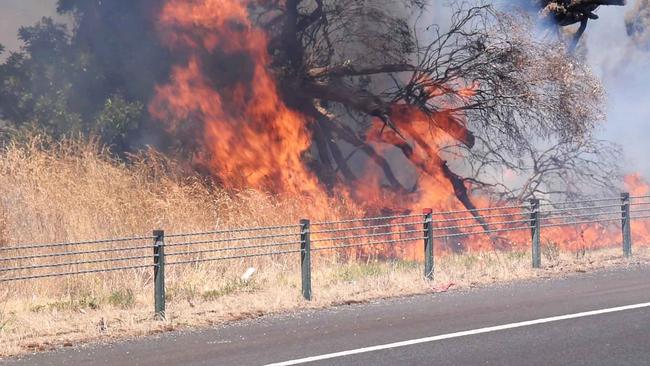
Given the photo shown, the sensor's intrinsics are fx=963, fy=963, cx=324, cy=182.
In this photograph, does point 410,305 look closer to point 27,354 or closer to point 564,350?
point 564,350

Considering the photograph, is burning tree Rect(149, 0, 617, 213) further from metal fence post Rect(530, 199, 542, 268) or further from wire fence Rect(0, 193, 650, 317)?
metal fence post Rect(530, 199, 542, 268)

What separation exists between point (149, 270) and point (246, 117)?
6965 mm

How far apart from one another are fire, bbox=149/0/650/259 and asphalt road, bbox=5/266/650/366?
8.40 metres

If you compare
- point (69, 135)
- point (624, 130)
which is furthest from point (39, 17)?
point (624, 130)

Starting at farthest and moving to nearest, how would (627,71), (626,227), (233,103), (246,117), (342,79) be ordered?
1. (627,71)
2. (342,79)
3. (233,103)
4. (246,117)
5. (626,227)

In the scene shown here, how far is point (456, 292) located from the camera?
13.8 meters

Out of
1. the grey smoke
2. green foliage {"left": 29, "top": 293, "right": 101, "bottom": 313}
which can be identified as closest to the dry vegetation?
green foliage {"left": 29, "top": 293, "right": 101, "bottom": 313}

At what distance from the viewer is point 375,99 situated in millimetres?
22031

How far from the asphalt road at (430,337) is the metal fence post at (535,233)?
3106mm

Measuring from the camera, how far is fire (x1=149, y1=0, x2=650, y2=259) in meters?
20.8

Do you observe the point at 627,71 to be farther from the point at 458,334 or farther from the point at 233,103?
the point at 458,334

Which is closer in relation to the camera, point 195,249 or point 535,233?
point 195,249

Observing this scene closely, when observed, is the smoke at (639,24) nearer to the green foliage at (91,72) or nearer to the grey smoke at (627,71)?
the grey smoke at (627,71)

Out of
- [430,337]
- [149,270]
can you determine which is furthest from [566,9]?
[430,337]
